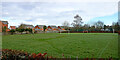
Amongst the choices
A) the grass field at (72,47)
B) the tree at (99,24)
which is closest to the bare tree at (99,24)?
the tree at (99,24)

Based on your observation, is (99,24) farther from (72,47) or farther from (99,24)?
(72,47)

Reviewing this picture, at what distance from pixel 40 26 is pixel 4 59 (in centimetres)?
6578

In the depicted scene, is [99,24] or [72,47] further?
[99,24]

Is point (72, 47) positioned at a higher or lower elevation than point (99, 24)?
lower

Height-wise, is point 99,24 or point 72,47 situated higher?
point 99,24

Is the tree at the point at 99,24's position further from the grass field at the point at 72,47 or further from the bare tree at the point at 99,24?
the grass field at the point at 72,47

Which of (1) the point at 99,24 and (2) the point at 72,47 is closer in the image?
(2) the point at 72,47

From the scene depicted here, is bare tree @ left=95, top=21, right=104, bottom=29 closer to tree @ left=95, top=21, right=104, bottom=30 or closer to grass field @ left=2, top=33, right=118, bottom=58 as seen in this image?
tree @ left=95, top=21, right=104, bottom=30

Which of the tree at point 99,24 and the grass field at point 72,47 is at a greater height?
the tree at point 99,24

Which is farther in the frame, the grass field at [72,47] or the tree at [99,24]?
the tree at [99,24]

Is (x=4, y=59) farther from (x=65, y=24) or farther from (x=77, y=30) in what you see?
(x=65, y=24)

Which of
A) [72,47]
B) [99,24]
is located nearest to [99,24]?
[99,24]

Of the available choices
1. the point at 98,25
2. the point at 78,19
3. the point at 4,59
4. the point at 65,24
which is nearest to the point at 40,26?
the point at 65,24

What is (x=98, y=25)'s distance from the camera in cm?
5794
